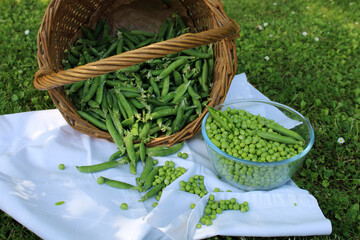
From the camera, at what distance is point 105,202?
7.99 feet

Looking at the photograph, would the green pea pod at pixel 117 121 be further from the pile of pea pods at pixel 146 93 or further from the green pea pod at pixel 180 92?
the green pea pod at pixel 180 92

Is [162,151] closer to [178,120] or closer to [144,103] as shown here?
[178,120]

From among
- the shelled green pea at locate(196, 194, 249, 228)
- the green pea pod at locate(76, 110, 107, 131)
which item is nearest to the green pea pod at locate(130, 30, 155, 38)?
the green pea pod at locate(76, 110, 107, 131)

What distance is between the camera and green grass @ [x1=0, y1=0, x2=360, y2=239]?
2.78 metres

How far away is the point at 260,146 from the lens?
242 centimetres

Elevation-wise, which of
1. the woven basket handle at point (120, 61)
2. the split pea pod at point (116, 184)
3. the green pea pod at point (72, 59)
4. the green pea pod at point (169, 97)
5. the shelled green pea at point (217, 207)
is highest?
the woven basket handle at point (120, 61)

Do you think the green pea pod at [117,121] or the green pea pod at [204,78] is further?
the green pea pod at [204,78]

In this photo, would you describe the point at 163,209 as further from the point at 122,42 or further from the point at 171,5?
the point at 171,5

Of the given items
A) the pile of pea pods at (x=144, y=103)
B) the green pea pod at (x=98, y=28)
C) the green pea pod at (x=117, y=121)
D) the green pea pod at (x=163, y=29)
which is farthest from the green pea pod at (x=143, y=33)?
the green pea pod at (x=117, y=121)

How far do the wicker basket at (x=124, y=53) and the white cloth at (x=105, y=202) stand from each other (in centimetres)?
30

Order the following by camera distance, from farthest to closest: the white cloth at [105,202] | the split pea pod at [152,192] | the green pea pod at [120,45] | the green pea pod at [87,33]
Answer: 1. the green pea pod at [87,33]
2. the green pea pod at [120,45]
3. the split pea pod at [152,192]
4. the white cloth at [105,202]

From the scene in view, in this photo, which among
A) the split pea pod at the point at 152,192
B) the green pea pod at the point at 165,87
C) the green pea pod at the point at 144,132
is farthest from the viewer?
the green pea pod at the point at 165,87

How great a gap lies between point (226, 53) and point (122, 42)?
1254 mm

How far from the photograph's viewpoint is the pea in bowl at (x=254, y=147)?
2369 mm
